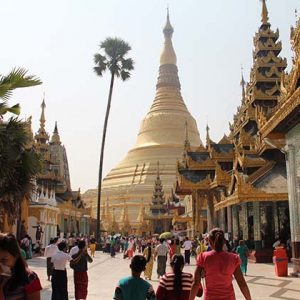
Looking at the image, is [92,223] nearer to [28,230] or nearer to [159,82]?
[159,82]

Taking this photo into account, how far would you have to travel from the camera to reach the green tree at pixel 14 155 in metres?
9.59

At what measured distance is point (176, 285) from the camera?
4.91 meters

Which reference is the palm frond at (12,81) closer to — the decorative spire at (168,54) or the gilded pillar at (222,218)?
the gilded pillar at (222,218)

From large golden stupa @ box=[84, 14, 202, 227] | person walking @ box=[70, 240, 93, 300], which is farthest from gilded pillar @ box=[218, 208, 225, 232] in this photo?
large golden stupa @ box=[84, 14, 202, 227]

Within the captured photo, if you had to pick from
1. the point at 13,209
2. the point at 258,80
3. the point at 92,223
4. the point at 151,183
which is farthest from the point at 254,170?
the point at 151,183

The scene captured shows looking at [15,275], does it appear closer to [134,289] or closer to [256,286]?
[134,289]

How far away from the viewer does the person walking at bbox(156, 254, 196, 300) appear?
4.89 meters

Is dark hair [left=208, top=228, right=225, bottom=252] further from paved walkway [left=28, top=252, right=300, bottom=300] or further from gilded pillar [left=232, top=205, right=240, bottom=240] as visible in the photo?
gilded pillar [left=232, top=205, right=240, bottom=240]

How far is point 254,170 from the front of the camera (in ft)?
77.4

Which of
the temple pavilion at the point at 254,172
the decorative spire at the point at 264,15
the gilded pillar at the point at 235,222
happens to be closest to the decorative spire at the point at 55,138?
the temple pavilion at the point at 254,172

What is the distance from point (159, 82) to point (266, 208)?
4863 cm

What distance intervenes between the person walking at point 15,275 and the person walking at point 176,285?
5.23ft

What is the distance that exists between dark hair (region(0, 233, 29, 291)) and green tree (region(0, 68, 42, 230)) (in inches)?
247

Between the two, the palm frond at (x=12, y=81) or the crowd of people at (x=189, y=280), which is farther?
the palm frond at (x=12, y=81)
